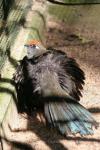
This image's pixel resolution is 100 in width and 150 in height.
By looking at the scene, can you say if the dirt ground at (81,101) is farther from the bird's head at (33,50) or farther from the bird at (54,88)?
the bird's head at (33,50)

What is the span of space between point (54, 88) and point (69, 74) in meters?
0.45

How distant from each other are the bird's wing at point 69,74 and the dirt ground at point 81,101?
0.14m

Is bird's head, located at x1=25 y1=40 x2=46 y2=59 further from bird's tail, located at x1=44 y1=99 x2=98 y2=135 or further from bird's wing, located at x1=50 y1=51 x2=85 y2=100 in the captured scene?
bird's tail, located at x1=44 y1=99 x2=98 y2=135

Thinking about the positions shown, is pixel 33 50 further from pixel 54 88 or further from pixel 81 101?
pixel 81 101

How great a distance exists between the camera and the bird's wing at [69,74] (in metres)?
5.70

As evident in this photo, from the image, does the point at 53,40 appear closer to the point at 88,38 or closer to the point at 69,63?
→ the point at 88,38

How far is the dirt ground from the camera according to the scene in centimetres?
523

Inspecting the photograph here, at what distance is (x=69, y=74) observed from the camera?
5895 millimetres

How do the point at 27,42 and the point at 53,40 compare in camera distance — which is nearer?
the point at 27,42

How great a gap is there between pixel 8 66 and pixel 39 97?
67 cm

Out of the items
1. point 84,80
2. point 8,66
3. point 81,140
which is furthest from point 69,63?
point 81,140

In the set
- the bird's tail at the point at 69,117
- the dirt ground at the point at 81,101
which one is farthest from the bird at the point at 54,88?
the dirt ground at the point at 81,101

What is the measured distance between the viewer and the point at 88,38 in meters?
7.03

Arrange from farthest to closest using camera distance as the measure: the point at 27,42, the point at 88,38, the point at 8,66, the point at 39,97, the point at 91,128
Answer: the point at 88,38 → the point at 27,42 → the point at 8,66 → the point at 39,97 → the point at 91,128
